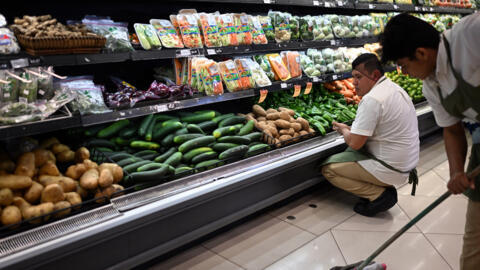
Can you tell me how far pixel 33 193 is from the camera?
6.81 ft

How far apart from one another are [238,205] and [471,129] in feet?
5.45

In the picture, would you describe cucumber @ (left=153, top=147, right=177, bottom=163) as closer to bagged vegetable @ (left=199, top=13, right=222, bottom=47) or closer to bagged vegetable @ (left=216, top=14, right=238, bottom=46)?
bagged vegetable @ (left=199, top=13, right=222, bottom=47)

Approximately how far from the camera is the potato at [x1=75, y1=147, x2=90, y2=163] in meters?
2.43

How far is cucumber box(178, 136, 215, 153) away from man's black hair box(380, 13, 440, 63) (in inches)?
65.9

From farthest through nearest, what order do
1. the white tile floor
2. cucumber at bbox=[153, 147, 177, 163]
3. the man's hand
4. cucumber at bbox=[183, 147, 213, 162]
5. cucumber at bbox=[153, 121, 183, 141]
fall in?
cucumber at bbox=[153, 121, 183, 141]
cucumber at bbox=[183, 147, 213, 162]
cucumber at bbox=[153, 147, 177, 163]
the white tile floor
the man's hand

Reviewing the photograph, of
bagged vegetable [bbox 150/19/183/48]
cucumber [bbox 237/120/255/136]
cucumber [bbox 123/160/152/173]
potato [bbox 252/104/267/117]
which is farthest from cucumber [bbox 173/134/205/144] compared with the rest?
potato [bbox 252/104/267/117]

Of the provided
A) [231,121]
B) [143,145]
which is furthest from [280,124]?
[143,145]

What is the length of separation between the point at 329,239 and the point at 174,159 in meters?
1.33

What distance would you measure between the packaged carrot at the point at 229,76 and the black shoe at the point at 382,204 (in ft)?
5.04

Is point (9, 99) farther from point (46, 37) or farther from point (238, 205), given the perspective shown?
point (238, 205)

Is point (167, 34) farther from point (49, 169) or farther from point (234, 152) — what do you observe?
point (49, 169)

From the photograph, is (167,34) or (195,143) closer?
(195,143)

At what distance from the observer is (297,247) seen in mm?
2830

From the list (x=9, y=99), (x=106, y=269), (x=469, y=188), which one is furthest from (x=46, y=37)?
(x=469, y=188)
